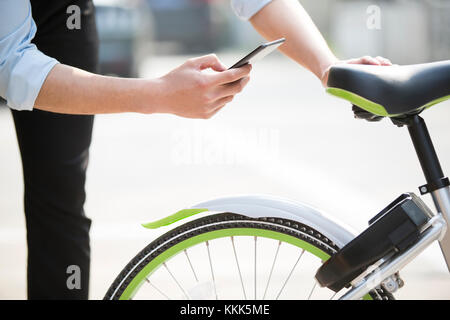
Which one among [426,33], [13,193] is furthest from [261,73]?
[13,193]

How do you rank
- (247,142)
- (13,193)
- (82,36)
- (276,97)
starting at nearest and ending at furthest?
(82,36)
(13,193)
(247,142)
(276,97)

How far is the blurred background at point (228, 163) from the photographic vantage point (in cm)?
440

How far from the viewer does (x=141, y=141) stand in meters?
8.19

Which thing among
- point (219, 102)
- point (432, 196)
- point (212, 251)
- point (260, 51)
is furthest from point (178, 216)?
point (432, 196)

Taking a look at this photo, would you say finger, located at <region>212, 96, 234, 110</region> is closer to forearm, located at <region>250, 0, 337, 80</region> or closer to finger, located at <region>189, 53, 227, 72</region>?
finger, located at <region>189, 53, 227, 72</region>

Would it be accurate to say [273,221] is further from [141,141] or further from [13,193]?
[141,141]

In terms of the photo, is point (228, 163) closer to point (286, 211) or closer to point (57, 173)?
point (57, 173)

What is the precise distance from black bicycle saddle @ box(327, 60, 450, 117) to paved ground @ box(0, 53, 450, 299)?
2.11 meters

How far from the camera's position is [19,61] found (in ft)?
5.76

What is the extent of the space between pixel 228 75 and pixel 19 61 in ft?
1.65

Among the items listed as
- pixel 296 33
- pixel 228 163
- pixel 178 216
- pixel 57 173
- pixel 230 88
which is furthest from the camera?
pixel 228 163

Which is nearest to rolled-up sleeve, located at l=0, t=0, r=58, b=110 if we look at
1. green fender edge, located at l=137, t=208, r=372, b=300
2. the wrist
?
the wrist

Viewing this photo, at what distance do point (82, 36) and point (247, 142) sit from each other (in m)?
5.64
